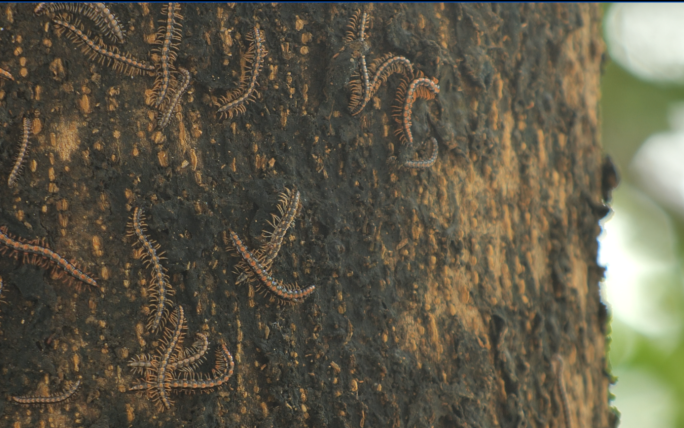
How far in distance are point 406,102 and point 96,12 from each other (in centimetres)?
132

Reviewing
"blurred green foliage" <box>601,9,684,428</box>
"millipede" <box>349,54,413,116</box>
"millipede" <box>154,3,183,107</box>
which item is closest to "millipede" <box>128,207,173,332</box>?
"millipede" <box>154,3,183,107</box>

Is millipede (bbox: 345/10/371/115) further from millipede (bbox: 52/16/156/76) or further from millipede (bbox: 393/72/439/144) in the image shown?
millipede (bbox: 52/16/156/76)

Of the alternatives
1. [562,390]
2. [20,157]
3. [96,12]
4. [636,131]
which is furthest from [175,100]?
[636,131]

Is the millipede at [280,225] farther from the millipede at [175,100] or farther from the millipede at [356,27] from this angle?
the millipede at [356,27]

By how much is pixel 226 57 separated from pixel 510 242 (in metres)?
1.79

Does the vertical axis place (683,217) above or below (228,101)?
above

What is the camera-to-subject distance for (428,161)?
2285 millimetres

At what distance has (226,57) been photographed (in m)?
1.99

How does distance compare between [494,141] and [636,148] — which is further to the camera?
[636,148]

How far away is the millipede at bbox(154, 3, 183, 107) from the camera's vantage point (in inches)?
73.9

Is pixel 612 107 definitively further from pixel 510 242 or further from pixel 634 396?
pixel 510 242

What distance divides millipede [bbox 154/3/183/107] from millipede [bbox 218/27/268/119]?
227 mm

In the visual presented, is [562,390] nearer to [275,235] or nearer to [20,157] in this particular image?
[275,235]

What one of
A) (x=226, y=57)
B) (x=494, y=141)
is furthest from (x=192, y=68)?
(x=494, y=141)
